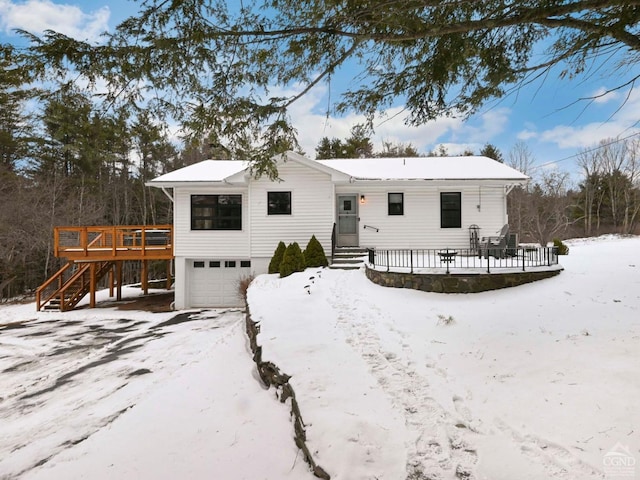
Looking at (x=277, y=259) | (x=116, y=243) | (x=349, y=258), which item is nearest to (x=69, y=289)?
(x=116, y=243)

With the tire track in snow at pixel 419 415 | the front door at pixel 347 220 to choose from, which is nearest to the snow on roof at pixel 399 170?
the front door at pixel 347 220

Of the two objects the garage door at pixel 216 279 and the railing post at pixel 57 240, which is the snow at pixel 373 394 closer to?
the garage door at pixel 216 279

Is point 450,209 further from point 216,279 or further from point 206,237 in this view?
point 216,279

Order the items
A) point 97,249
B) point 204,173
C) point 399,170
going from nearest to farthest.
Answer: point 97,249 < point 204,173 < point 399,170

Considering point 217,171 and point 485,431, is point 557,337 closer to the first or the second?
point 485,431

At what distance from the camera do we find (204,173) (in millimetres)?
12953

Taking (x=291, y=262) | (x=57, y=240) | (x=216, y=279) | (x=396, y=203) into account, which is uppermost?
(x=396, y=203)

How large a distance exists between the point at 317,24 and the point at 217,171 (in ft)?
33.3

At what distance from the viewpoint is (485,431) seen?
270cm

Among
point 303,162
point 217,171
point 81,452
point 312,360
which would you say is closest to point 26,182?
point 217,171

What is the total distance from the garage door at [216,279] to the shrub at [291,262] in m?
2.80

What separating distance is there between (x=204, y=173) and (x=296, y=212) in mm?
4210

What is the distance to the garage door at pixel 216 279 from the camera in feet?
41.9

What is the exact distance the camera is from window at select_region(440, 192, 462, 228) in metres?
12.2
